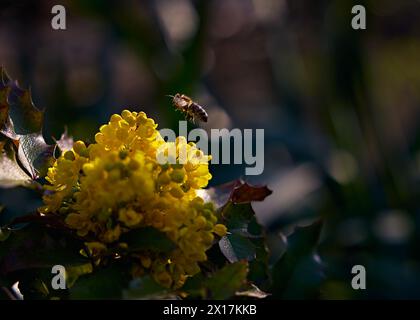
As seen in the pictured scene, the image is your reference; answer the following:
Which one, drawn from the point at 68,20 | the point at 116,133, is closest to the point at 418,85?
the point at 68,20

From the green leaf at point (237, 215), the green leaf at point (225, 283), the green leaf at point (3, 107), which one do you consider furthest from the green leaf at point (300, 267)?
the green leaf at point (3, 107)

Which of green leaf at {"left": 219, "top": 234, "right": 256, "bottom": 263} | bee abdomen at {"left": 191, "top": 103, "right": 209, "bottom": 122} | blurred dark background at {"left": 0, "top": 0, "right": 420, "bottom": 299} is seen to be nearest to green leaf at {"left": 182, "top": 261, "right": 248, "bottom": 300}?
green leaf at {"left": 219, "top": 234, "right": 256, "bottom": 263}

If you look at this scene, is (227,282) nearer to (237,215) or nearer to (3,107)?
(237,215)

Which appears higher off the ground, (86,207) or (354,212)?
(86,207)

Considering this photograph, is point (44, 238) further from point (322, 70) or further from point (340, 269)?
point (322, 70)

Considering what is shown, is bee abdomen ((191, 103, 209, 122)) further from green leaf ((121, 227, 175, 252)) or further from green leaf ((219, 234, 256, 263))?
green leaf ((121, 227, 175, 252))

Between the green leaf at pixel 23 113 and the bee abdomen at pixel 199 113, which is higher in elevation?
the green leaf at pixel 23 113

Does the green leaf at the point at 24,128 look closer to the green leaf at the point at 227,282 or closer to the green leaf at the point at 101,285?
the green leaf at the point at 101,285

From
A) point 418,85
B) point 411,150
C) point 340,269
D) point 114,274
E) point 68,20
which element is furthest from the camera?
point 68,20
